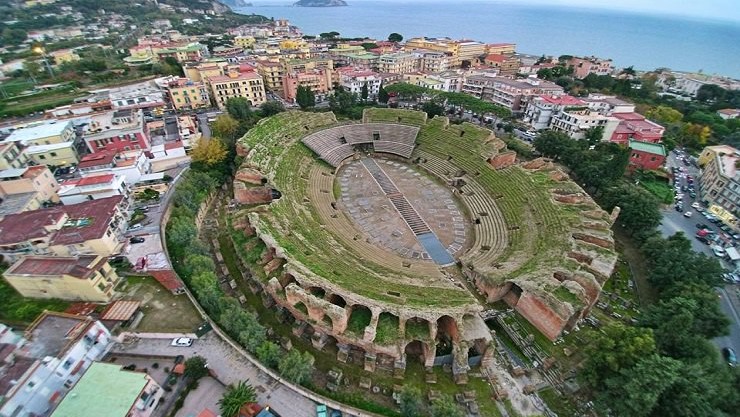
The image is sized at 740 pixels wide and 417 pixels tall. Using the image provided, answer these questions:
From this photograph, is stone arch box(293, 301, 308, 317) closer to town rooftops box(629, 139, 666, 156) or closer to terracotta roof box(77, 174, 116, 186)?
terracotta roof box(77, 174, 116, 186)

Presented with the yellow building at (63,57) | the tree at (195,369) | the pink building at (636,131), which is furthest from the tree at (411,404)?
the yellow building at (63,57)

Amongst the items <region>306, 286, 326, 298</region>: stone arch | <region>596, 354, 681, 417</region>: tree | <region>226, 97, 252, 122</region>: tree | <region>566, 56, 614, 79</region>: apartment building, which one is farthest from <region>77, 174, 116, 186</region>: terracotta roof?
<region>566, 56, 614, 79</region>: apartment building

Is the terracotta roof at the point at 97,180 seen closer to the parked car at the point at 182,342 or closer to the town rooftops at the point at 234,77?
the parked car at the point at 182,342

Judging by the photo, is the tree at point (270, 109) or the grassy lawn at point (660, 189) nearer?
the grassy lawn at point (660, 189)

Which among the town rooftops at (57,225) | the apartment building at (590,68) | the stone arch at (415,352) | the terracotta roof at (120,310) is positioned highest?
the apartment building at (590,68)

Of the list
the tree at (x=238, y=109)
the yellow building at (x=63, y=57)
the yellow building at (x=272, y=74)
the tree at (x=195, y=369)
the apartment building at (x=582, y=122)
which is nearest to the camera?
the tree at (x=195, y=369)

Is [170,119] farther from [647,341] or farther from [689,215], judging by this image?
[689,215]

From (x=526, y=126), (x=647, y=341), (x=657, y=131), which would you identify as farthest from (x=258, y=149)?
(x=657, y=131)
